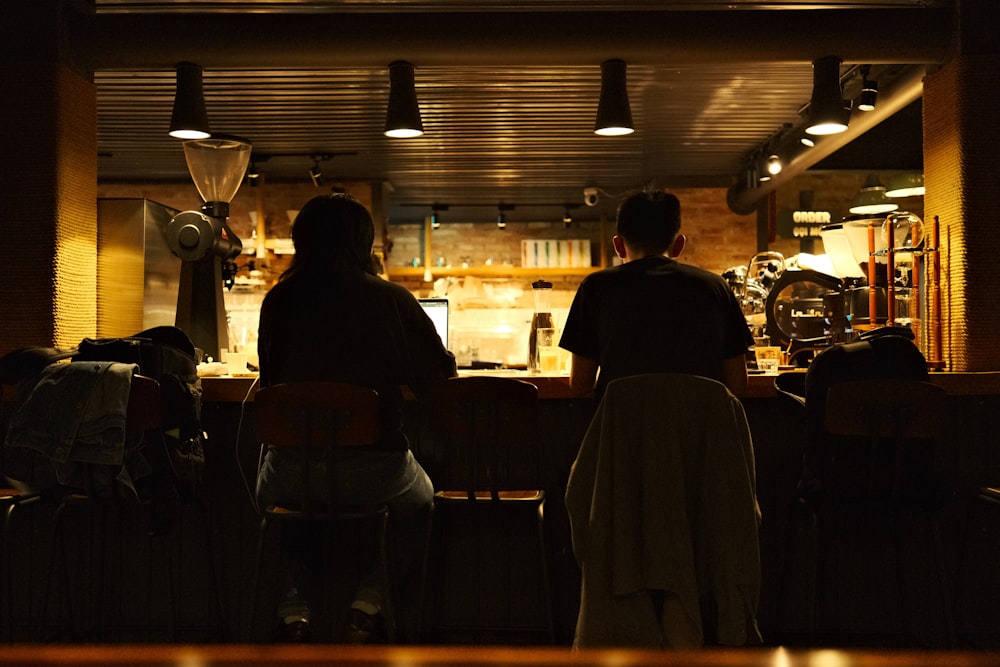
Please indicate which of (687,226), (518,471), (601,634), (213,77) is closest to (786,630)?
(518,471)

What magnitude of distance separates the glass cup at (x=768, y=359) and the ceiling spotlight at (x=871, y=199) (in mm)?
4336

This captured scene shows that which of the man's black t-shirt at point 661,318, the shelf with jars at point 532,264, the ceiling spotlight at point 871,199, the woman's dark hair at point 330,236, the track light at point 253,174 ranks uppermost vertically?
the track light at point 253,174

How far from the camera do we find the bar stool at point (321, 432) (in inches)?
82.6

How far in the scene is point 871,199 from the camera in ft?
24.7

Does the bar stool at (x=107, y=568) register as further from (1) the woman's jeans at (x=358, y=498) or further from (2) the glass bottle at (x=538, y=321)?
(2) the glass bottle at (x=538, y=321)

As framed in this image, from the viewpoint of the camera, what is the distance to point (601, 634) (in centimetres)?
191

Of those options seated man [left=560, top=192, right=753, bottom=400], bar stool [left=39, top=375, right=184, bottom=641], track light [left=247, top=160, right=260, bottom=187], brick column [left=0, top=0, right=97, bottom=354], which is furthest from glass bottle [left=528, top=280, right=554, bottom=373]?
track light [left=247, top=160, right=260, bottom=187]

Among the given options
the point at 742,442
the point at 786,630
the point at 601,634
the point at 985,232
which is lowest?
the point at 786,630

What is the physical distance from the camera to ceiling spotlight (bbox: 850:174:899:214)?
23.7 ft

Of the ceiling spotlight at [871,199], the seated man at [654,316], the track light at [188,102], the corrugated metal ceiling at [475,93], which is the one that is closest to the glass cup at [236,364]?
the track light at [188,102]

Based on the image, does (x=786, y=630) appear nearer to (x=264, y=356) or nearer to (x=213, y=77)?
(x=264, y=356)

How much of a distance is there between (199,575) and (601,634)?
176 centimetres

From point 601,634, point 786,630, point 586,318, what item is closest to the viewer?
point 601,634

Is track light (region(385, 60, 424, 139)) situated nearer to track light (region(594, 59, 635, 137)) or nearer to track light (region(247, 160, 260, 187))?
track light (region(594, 59, 635, 137))
